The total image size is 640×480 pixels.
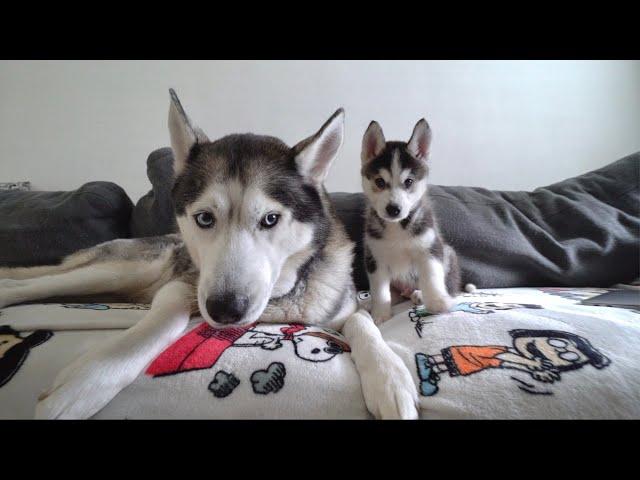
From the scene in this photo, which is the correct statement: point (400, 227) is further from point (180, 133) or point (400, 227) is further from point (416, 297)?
point (180, 133)

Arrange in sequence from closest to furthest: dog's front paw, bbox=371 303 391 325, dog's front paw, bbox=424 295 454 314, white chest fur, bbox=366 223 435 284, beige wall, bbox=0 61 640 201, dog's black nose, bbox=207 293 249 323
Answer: dog's black nose, bbox=207 293 249 323 → dog's front paw, bbox=424 295 454 314 → dog's front paw, bbox=371 303 391 325 → white chest fur, bbox=366 223 435 284 → beige wall, bbox=0 61 640 201

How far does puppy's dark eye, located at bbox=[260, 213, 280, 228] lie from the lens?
945 mm

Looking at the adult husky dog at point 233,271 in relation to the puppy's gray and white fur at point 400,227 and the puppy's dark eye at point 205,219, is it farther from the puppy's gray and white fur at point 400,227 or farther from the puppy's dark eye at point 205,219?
the puppy's gray and white fur at point 400,227

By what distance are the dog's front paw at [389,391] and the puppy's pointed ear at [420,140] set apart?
127cm

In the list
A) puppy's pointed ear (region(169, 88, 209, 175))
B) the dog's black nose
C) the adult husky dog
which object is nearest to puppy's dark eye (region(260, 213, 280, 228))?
the adult husky dog

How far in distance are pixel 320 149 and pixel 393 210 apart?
52 centimetres

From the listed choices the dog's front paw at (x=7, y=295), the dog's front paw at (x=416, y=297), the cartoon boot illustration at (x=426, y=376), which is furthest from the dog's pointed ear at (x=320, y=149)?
the dog's front paw at (x=7, y=295)

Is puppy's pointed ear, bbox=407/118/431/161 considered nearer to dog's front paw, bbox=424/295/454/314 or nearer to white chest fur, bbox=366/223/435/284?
white chest fur, bbox=366/223/435/284

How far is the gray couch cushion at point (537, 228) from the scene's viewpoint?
1.77 meters

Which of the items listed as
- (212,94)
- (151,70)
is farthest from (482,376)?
(151,70)

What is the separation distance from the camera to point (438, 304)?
1.22 m

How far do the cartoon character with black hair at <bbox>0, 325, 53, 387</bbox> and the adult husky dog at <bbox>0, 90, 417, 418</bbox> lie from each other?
15 centimetres
